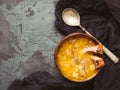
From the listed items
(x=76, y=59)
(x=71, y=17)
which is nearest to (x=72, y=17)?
(x=71, y=17)

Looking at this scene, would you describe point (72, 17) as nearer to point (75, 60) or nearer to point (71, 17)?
point (71, 17)

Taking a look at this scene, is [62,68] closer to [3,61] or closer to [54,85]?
[54,85]

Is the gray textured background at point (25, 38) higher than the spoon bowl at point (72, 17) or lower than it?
lower

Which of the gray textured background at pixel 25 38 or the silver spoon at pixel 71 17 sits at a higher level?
the silver spoon at pixel 71 17

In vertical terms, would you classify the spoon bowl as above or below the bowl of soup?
above
